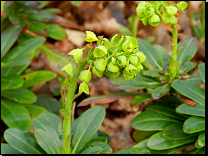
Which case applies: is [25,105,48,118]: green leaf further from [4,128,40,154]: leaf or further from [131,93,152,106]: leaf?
[131,93,152,106]: leaf

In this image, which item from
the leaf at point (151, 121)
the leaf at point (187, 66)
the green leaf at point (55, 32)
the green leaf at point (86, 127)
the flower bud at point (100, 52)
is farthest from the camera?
the green leaf at point (55, 32)

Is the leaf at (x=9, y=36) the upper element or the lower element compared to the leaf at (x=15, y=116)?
upper

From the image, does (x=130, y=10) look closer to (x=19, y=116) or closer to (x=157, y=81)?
(x=157, y=81)

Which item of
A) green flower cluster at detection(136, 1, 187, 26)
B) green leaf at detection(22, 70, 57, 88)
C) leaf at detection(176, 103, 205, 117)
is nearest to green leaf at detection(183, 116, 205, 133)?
leaf at detection(176, 103, 205, 117)

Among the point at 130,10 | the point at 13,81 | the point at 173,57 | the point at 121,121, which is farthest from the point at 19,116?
the point at 130,10

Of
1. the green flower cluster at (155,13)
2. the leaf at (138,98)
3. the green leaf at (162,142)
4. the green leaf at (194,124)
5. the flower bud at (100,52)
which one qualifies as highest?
the green flower cluster at (155,13)

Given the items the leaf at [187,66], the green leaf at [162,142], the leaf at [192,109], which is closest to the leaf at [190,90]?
the leaf at [192,109]

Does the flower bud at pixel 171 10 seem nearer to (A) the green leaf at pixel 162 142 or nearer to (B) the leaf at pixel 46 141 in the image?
(A) the green leaf at pixel 162 142

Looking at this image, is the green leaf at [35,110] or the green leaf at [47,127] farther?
the green leaf at [35,110]

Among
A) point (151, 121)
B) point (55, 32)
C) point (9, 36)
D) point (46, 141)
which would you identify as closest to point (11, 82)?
point (9, 36)
